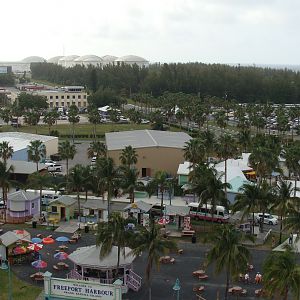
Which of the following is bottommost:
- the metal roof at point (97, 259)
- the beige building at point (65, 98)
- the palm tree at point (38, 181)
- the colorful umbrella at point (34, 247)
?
the colorful umbrella at point (34, 247)

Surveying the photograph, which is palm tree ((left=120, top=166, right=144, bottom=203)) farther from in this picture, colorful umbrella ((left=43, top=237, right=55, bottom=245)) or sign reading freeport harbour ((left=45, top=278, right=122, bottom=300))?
sign reading freeport harbour ((left=45, top=278, right=122, bottom=300))

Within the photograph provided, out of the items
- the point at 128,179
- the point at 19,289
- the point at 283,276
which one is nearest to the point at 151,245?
the point at 283,276

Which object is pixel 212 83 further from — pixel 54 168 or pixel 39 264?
pixel 39 264

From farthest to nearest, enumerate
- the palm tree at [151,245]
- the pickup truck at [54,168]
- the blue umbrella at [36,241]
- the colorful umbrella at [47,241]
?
the pickup truck at [54,168]
the colorful umbrella at [47,241]
the blue umbrella at [36,241]
the palm tree at [151,245]

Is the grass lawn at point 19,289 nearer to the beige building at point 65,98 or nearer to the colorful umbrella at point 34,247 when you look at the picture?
the colorful umbrella at point 34,247

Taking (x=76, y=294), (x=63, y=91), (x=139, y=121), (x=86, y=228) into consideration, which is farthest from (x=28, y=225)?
(x=63, y=91)

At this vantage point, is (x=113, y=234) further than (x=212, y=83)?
No

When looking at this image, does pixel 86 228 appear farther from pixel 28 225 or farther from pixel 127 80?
pixel 127 80

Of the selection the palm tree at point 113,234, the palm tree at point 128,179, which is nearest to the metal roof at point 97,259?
the palm tree at point 113,234
